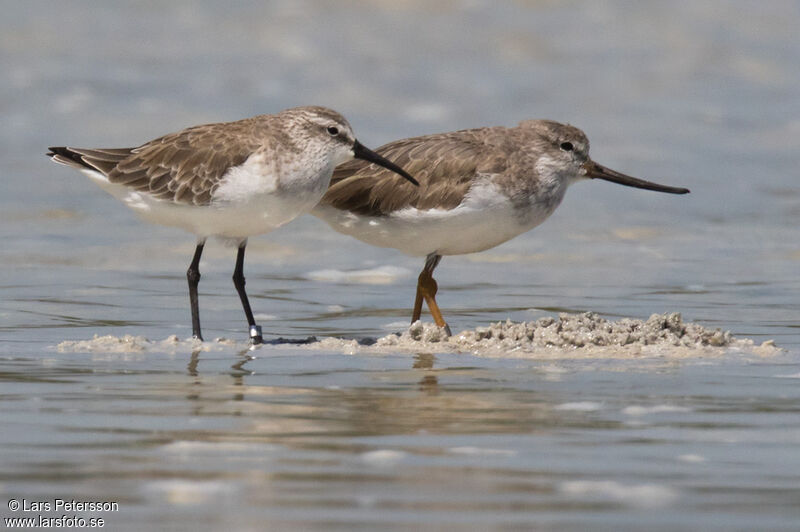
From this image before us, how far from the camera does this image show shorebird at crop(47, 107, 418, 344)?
8211 mm

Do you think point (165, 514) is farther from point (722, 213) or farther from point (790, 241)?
point (722, 213)

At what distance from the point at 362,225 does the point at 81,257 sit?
13.0 feet

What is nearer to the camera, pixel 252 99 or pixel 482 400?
pixel 482 400

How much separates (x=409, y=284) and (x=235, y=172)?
3613 millimetres

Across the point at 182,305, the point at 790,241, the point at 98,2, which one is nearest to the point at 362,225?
the point at 182,305

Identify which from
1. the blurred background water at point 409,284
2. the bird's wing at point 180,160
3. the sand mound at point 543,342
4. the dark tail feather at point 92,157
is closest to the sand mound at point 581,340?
the sand mound at point 543,342

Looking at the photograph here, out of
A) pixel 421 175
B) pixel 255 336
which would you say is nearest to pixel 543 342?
pixel 421 175

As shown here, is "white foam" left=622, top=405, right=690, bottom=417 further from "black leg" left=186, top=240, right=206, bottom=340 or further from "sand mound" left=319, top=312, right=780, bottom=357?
"black leg" left=186, top=240, right=206, bottom=340

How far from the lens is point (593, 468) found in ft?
16.3

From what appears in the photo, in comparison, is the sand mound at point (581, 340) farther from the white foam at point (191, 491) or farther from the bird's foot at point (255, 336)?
the white foam at point (191, 491)

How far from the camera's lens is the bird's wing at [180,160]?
8.34 metres

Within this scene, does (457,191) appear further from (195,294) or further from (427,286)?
(195,294)

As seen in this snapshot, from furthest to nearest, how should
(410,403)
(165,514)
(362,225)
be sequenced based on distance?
(362,225) < (410,403) < (165,514)

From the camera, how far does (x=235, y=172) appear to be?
8227 millimetres
